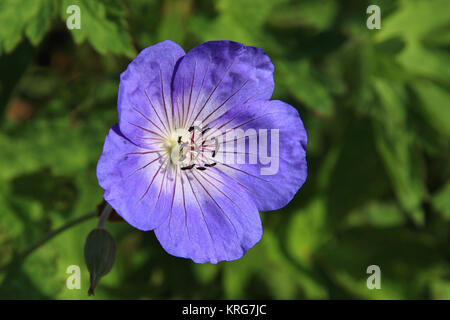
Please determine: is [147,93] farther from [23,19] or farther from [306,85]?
[306,85]

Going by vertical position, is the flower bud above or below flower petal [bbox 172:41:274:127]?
below

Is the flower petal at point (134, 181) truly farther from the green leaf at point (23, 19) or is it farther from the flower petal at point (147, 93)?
the green leaf at point (23, 19)

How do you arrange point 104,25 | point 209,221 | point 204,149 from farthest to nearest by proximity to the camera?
1. point 104,25
2. point 204,149
3. point 209,221

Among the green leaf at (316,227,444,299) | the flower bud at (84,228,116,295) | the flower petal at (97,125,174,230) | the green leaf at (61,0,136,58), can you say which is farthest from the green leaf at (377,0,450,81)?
the flower bud at (84,228,116,295)

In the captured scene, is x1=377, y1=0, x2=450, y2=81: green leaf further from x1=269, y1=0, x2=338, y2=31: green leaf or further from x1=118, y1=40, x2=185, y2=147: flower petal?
x1=118, y1=40, x2=185, y2=147: flower petal

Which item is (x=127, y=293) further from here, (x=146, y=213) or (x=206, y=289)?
(x=146, y=213)

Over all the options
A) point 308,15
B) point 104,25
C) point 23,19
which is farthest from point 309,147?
point 23,19

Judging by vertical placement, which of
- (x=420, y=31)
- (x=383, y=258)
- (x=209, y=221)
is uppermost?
(x=420, y=31)
